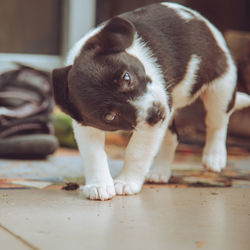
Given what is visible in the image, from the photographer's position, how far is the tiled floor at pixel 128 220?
1.51 metres

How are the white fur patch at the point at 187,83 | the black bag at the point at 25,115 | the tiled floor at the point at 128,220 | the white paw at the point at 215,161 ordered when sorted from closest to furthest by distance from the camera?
the tiled floor at the point at 128,220
the white fur patch at the point at 187,83
the white paw at the point at 215,161
the black bag at the point at 25,115

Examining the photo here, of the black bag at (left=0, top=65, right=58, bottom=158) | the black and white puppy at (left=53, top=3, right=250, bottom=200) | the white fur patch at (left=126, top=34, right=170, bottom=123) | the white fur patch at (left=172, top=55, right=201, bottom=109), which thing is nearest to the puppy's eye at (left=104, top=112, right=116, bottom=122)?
the black and white puppy at (left=53, top=3, right=250, bottom=200)

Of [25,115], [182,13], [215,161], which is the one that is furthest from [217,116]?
[25,115]

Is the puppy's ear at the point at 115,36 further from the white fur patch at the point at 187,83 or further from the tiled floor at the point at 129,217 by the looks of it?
the tiled floor at the point at 129,217

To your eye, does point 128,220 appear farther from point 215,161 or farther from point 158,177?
point 215,161

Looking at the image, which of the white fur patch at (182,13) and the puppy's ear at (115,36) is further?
the white fur patch at (182,13)

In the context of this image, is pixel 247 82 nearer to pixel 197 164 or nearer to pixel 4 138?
pixel 197 164

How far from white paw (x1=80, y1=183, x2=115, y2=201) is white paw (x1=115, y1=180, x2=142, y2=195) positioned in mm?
74

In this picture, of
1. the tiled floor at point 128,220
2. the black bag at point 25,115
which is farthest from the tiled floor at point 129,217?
the black bag at point 25,115

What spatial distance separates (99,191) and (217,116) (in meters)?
1.04

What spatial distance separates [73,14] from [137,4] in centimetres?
80

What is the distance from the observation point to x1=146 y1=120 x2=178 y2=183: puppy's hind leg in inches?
107

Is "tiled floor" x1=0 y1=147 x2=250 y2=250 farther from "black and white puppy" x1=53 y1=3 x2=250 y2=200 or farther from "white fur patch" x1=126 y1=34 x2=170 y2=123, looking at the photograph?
"white fur patch" x1=126 y1=34 x2=170 y2=123

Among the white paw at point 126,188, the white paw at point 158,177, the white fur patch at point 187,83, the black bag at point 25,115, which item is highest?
the white fur patch at point 187,83
